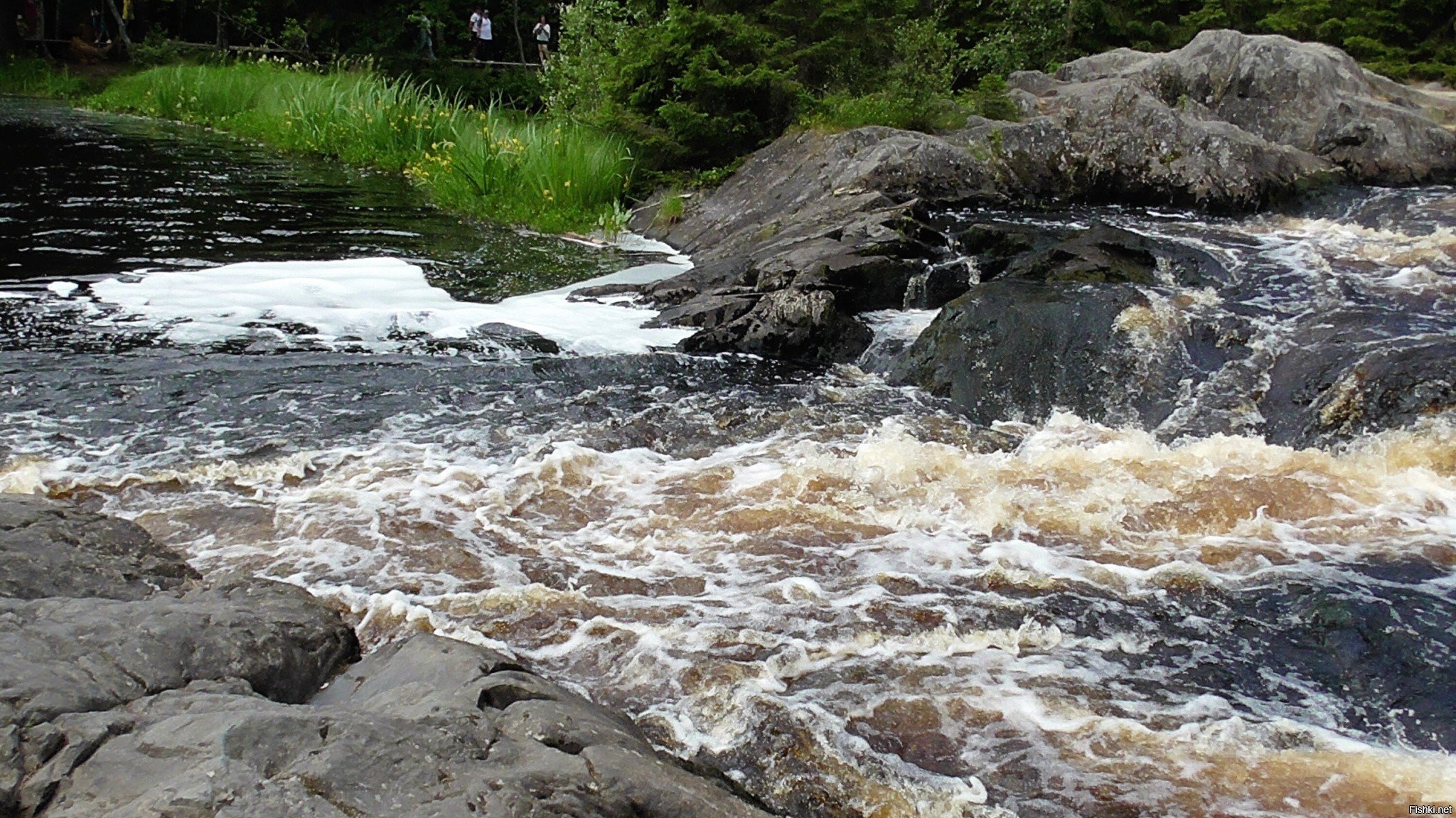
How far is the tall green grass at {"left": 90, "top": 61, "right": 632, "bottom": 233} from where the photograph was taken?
12922mm

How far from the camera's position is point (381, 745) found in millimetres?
2539

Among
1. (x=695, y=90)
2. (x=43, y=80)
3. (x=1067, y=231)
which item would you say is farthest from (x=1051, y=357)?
(x=43, y=80)

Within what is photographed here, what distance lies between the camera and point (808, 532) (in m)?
5.25

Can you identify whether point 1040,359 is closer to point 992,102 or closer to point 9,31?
point 992,102

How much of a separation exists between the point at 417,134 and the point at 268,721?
14728mm

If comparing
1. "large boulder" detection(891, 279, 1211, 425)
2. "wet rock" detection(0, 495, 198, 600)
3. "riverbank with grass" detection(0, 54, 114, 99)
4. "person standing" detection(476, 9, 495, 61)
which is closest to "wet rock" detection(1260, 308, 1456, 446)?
"large boulder" detection(891, 279, 1211, 425)

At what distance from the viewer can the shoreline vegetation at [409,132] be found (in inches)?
509

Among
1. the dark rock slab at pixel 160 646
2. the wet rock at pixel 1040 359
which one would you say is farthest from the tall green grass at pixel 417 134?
the dark rock slab at pixel 160 646

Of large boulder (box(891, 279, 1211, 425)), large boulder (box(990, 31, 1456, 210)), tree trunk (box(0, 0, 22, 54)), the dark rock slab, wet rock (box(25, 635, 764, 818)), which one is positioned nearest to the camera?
wet rock (box(25, 635, 764, 818))

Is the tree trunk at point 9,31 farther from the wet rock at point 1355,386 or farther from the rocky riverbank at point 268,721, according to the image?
the wet rock at point 1355,386

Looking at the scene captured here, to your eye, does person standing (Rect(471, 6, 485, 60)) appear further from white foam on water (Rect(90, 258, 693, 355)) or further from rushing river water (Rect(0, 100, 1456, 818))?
rushing river water (Rect(0, 100, 1456, 818))

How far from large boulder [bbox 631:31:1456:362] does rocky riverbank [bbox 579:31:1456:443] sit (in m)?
0.02

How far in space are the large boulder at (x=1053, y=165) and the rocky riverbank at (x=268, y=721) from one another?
556 cm

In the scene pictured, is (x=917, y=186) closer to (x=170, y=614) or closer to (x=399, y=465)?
(x=399, y=465)
